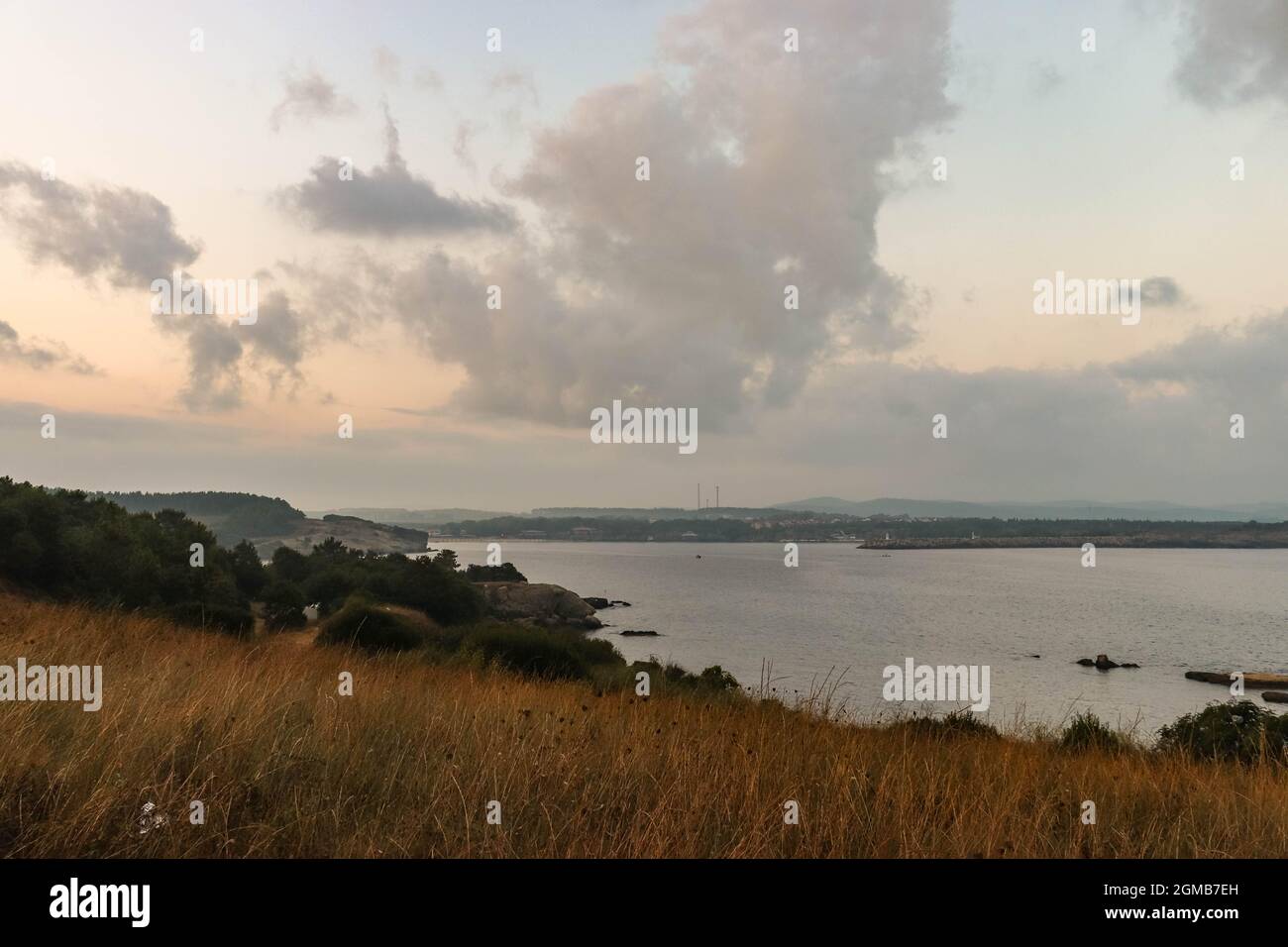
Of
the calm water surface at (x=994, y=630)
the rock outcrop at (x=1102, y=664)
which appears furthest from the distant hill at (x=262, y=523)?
the rock outcrop at (x=1102, y=664)

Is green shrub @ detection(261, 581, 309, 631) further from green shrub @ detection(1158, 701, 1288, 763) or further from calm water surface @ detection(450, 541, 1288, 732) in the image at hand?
green shrub @ detection(1158, 701, 1288, 763)

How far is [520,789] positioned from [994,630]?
89.6 m

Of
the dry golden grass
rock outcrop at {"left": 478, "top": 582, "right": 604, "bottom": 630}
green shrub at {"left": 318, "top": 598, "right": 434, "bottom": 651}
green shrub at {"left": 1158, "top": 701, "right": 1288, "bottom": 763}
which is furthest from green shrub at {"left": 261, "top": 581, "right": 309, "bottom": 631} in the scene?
green shrub at {"left": 1158, "top": 701, "right": 1288, "bottom": 763}

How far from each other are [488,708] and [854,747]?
11.4 feet

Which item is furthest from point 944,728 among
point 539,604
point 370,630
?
point 539,604

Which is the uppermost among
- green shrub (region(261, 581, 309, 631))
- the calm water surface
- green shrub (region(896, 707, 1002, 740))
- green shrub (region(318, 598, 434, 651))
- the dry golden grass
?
the dry golden grass

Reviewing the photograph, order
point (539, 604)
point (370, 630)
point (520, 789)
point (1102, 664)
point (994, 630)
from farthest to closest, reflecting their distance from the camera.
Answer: point (539, 604) < point (994, 630) < point (1102, 664) < point (370, 630) < point (520, 789)

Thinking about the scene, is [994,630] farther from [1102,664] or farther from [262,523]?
[262,523]

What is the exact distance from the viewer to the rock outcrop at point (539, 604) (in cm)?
8994

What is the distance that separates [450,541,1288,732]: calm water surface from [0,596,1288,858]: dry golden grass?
563 inches

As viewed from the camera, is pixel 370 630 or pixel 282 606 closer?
pixel 370 630

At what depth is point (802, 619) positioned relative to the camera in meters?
88.0

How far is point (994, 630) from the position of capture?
3312 inches

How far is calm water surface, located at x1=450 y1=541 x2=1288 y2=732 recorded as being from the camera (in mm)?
52781
